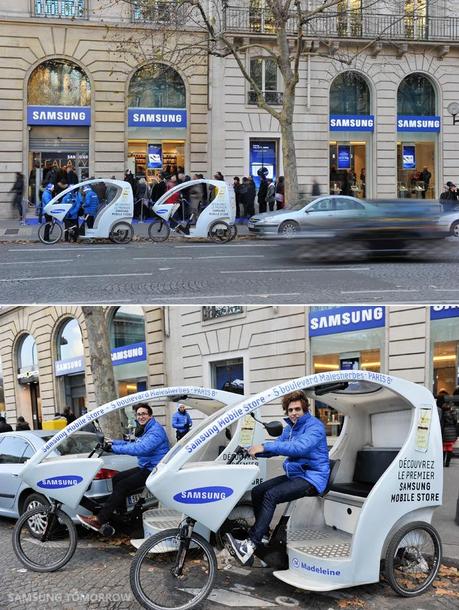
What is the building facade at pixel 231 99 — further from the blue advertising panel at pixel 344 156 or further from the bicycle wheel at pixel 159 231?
the bicycle wheel at pixel 159 231

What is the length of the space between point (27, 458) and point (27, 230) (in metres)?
18.0

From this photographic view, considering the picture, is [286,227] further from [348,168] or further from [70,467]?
[70,467]

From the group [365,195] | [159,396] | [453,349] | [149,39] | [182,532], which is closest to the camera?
[182,532]

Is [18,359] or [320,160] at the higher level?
[320,160]

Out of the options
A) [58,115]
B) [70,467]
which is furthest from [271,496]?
[58,115]

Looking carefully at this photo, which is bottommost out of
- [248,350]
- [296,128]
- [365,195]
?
[248,350]

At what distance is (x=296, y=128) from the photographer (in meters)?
35.7

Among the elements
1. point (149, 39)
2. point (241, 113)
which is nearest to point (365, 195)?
point (241, 113)

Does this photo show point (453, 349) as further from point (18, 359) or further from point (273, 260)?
point (18, 359)

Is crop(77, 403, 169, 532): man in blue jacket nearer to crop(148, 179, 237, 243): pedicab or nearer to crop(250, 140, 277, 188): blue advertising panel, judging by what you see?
crop(148, 179, 237, 243): pedicab

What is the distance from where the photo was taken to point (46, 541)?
804cm

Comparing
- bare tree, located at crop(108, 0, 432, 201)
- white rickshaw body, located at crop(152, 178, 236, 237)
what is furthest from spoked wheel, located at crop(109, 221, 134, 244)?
bare tree, located at crop(108, 0, 432, 201)

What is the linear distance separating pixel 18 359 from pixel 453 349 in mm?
17404

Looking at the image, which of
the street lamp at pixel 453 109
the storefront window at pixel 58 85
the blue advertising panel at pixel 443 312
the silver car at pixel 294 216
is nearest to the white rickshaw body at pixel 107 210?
the silver car at pixel 294 216
